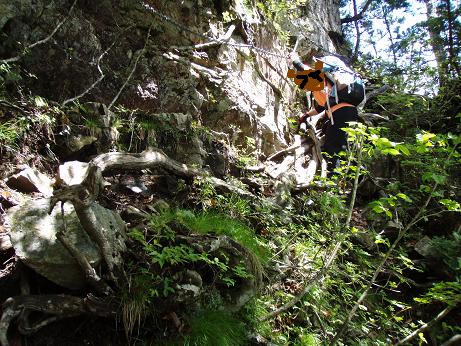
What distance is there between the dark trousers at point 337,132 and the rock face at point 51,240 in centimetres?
543

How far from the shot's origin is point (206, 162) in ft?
18.4

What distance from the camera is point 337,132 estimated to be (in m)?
7.43

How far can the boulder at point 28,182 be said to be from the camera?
3.34 metres

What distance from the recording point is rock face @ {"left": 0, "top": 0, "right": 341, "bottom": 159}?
15.2 ft

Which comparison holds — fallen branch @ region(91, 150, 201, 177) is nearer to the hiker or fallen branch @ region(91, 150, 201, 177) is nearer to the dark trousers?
the hiker

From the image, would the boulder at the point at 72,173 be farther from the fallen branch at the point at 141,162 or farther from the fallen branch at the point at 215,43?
the fallen branch at the point at 215,43

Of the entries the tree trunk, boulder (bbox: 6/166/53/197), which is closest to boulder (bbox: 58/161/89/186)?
boulder (bbox: 6/166/53/197)

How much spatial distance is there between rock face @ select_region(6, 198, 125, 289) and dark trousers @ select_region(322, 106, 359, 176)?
17.8 feet

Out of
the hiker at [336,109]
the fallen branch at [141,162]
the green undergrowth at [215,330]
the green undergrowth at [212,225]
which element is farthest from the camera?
the hiker at [336,109]

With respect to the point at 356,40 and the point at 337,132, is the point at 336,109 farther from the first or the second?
the point at 356,40

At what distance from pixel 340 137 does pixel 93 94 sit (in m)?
5.13

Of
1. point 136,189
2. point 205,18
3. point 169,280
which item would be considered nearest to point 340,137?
point 205,18

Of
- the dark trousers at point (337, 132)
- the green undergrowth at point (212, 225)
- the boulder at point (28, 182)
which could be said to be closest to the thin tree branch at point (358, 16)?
the dark trousers at point (337, 132)

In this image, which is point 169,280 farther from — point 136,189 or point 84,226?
point 136,189
